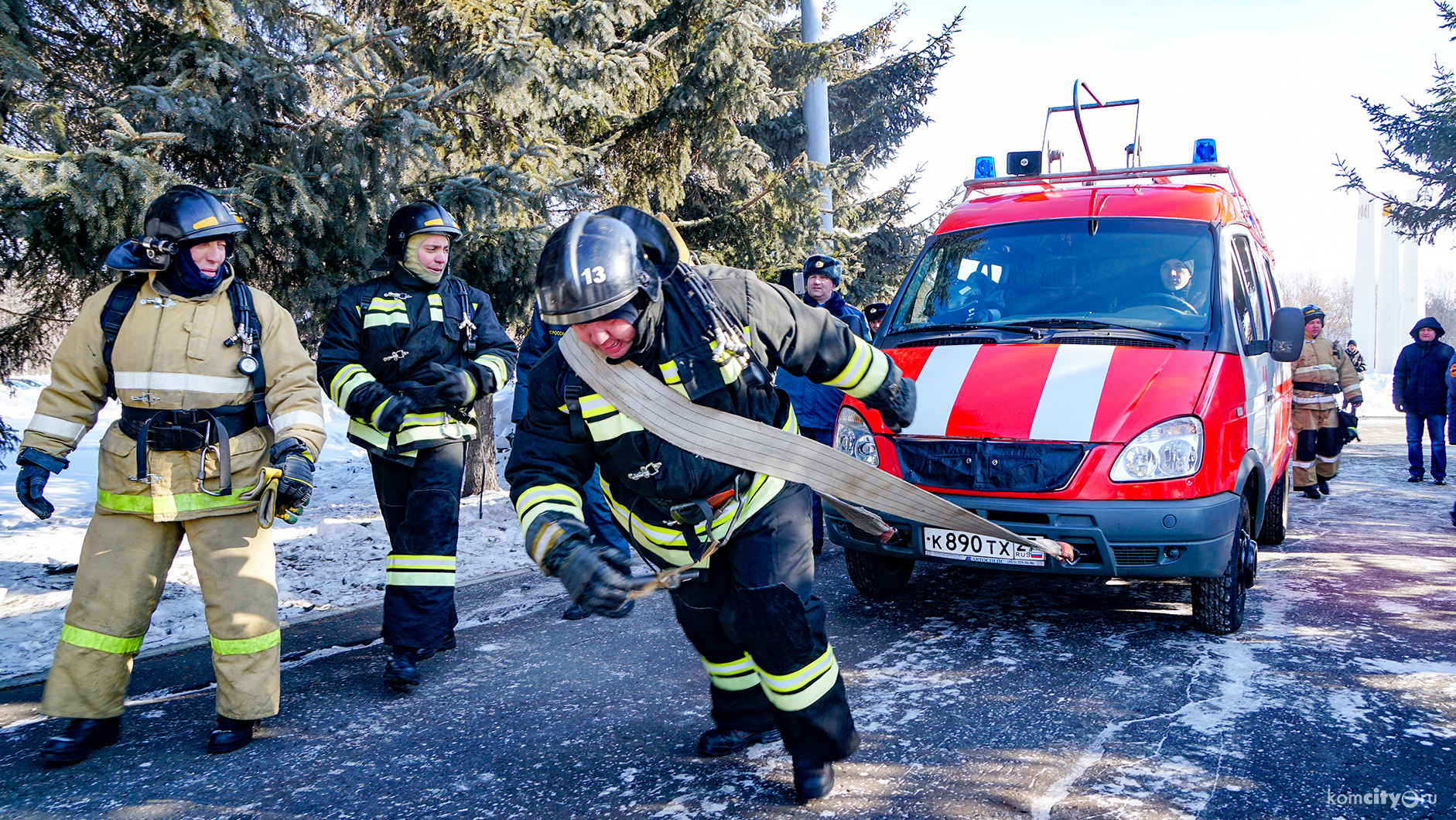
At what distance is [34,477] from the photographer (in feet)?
11.5

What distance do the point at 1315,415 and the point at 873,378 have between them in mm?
7796

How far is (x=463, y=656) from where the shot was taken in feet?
15.4

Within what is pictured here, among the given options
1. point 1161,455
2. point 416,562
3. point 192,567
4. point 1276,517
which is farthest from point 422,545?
point 1276,517

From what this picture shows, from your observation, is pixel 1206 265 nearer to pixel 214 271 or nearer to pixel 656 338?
pixel 656 338

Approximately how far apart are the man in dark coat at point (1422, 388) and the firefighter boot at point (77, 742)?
1180 cm

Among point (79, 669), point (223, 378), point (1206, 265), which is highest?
point (1206, 265)

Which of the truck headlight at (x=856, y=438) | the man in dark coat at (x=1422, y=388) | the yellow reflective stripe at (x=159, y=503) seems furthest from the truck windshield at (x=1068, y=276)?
the man in dark coat at (x=1422, y=388)

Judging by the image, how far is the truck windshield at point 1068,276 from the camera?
4996 millimetres

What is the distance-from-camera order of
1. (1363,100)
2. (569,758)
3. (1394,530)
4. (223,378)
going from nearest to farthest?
(569,758) < (223,378) < (1394,530) < (1363,100)

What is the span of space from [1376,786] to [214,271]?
4368 millimetres

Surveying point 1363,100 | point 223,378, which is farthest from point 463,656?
point 1363,100

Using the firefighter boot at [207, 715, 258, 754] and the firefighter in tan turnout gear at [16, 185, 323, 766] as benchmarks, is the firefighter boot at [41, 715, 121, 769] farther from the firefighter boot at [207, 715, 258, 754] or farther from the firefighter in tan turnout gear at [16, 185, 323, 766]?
the firefighter boot at [207, 715, 258, 754]

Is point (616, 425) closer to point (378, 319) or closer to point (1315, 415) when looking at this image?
point (378, 319)

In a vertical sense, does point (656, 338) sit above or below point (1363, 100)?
below
